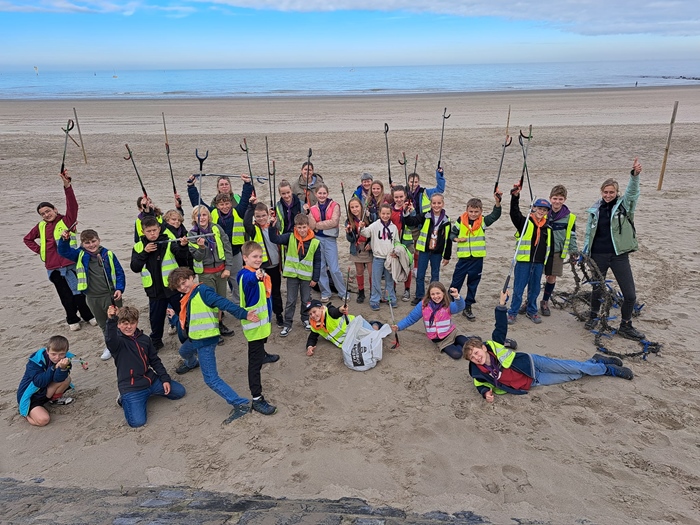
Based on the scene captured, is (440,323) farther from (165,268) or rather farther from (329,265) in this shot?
(165,268)

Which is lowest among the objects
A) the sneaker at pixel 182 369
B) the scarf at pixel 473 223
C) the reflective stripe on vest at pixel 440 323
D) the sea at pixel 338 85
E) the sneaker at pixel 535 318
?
the sneaker at pixel 182 369

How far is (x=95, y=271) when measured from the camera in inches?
226

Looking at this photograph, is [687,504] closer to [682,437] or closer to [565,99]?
[682,437]

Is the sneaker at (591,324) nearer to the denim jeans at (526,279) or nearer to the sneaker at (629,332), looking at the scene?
the sneaker at (629,332)

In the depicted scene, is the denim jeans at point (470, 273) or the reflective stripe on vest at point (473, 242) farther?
the denim jeans at point (470, 273)

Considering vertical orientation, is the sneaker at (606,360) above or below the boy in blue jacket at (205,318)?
below

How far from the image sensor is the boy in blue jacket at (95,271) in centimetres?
559

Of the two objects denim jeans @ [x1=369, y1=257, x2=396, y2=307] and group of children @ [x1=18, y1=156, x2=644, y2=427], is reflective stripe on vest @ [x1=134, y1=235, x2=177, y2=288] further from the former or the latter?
denim jeans @ [x1=369, y1=257, x2=396, y2=307]

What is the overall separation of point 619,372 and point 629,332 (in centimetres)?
109

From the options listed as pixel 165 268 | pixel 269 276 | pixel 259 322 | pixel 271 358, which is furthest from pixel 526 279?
pixel 165 268

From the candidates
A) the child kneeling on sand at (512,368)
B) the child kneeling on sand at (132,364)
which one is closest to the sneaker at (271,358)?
the child kneeling on sand at (132,364)

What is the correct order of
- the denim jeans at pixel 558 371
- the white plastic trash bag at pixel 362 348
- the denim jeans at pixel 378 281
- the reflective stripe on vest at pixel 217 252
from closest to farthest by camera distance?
1. the denim jeans at pixel 558 371
2. the white plastic trash bag at pixel 362 348
3. the reflective stripe on vest at pixel 217 252
4. the denim jeans at pixel 378 281

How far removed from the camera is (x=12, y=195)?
13328mm

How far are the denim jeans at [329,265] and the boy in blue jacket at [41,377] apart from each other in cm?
354
